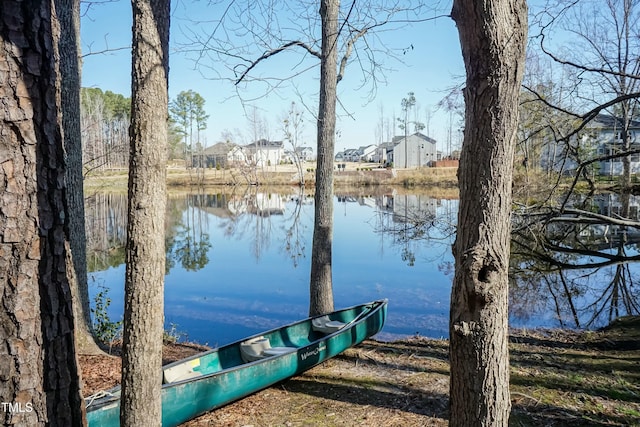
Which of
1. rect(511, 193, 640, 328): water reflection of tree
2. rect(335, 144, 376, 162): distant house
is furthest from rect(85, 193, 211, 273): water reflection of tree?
rect(335, 144, 376, 162): distant house

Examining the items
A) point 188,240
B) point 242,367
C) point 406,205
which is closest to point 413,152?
point 406,205

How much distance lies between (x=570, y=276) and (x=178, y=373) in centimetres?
1079

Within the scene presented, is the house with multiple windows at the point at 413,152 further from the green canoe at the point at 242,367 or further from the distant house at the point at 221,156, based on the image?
the green canoe at the point at 242,367

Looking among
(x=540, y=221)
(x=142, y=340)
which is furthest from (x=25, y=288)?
(x=540, y=221)

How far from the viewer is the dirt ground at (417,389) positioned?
4.12 m

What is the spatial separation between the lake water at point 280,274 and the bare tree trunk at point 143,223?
5483mm

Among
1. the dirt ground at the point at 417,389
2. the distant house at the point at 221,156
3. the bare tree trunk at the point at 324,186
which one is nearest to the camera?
the dirt ground at the point at 417,389

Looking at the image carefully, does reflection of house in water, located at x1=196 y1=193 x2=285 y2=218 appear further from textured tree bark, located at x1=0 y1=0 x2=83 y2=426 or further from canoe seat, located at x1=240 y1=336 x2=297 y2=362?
textured tree bark, located at x1=0 y1=0 x2=83 y2=426

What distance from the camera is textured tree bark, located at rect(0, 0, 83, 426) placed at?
1.35 metres

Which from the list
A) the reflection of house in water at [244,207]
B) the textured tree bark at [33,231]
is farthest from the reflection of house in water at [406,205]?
the textured tree bark at [33,231]

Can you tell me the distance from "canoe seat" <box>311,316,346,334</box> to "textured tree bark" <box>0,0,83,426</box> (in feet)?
16.6

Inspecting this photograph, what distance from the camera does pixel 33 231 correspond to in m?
1.40

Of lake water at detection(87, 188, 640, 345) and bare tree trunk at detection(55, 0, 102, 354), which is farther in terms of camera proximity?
lake water at detection(87, 188, 640, 345)

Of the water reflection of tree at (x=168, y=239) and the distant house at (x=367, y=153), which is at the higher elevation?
the distant house at (x=367, y=153)
